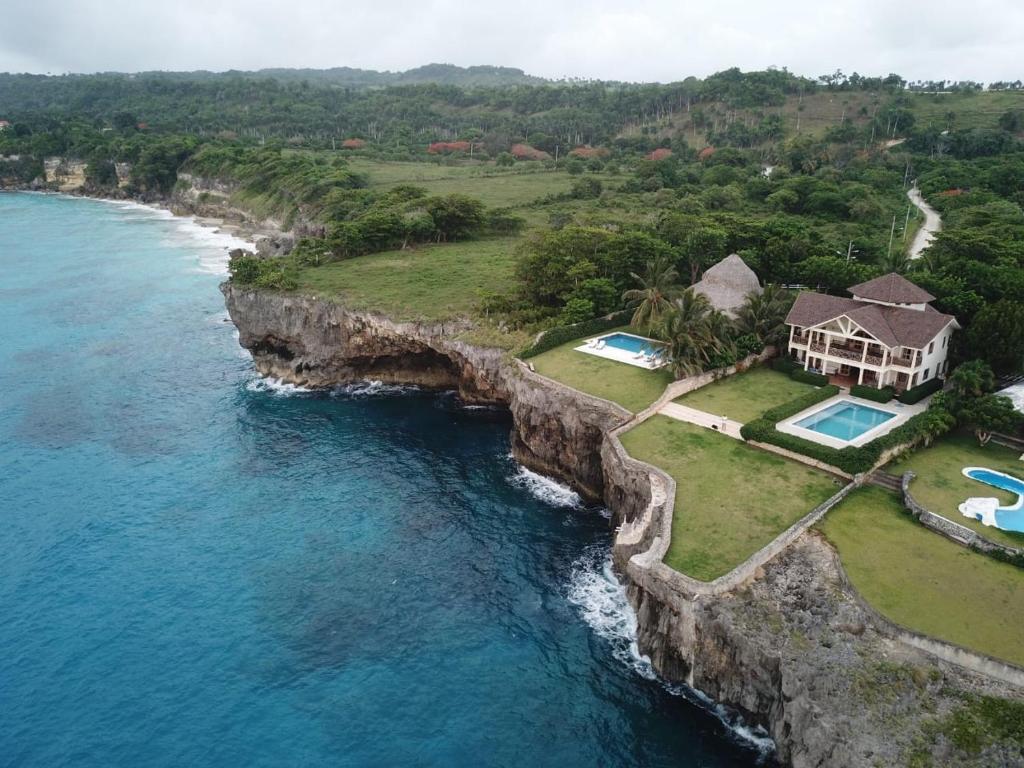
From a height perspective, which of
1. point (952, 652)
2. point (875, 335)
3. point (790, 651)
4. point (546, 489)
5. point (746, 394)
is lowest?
point (546, 489)

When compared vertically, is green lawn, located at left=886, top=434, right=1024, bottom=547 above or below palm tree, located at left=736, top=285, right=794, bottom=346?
below

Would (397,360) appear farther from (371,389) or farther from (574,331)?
(574,331)

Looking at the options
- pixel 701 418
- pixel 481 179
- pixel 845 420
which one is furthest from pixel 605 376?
pixel 481 179

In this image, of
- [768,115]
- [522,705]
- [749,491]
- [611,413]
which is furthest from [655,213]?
[768,115]

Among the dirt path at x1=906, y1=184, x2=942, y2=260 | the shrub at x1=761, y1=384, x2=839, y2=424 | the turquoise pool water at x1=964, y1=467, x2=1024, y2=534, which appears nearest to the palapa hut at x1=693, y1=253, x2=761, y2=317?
the shrub at x1=761, y1=384, x2=839, y2=424

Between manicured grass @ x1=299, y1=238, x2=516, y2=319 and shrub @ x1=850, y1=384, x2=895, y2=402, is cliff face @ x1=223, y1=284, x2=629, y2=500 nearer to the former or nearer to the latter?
manicured grass @ x1=299, y1=238, x2=516, y2=319

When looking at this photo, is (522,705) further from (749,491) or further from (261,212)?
(261,212)

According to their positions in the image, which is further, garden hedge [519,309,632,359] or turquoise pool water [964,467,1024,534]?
garden hedge [519,309,632,359]

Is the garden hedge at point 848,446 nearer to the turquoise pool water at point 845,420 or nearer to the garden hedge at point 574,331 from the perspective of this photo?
the turquoise pool water at point 845,420
